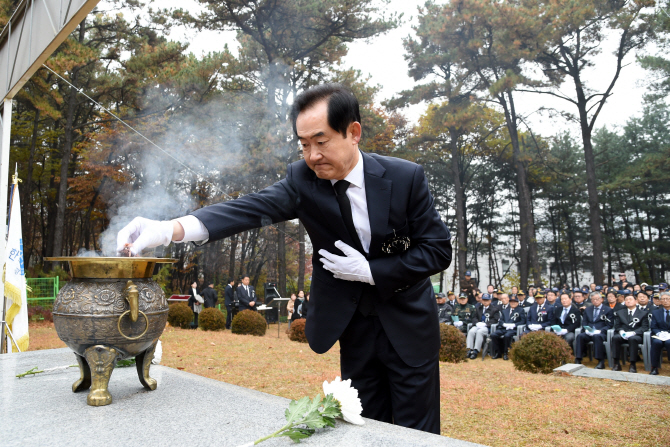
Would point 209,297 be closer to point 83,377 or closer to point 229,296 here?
point 229,296

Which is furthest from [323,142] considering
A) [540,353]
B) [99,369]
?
[540,353]

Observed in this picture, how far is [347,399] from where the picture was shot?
1.93 meters

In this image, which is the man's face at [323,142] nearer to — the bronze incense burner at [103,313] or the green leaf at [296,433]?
the green leaf at [296,433]

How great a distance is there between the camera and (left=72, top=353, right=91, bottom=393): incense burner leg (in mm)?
2680

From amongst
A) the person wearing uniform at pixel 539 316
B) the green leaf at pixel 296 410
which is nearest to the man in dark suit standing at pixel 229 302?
the person wearing uniform at pixel 539 316

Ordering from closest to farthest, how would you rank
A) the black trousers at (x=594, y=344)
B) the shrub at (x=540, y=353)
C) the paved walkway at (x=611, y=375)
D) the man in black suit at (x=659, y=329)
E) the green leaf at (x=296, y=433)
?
the green leaf at (x=296, y=433)
the paved walkway at (x=611, y=375)
the shrub at (x=540, y=353)
the man in black suit at (x=659, y=329)
the black trousers at (x=594, y=344)

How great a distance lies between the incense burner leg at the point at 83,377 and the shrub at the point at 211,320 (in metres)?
10.8

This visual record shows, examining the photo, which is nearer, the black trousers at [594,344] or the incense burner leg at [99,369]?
the incense burner leg at [99,369]

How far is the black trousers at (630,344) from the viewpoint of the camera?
29.5 ft

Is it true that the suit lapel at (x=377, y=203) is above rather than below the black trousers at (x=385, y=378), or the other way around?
above

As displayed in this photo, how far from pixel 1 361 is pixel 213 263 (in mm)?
22856

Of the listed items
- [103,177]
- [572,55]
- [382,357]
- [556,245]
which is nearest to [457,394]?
[382,357]

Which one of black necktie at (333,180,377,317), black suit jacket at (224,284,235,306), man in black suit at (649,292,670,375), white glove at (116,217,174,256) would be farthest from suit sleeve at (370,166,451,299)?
black suit jacket at (224,284,235,306)

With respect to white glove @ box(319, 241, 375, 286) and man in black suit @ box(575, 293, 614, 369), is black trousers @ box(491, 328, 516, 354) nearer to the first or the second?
man in black suit @ box(575, 293, 614, 369)
